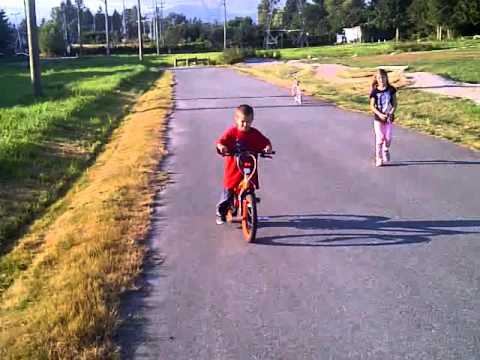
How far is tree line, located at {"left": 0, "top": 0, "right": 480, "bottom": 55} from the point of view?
8056 cm

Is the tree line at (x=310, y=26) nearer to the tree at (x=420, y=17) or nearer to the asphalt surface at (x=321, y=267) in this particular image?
the tree at (x=420, y=17)

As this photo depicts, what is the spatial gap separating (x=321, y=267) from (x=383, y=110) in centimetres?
513

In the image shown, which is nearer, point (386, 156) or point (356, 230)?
point (356, 230)

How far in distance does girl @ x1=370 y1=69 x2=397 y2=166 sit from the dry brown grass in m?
3.42

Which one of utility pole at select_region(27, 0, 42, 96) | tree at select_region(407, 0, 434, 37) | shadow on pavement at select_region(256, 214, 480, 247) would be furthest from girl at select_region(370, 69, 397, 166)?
tree at select_region(407, 0, 434, 37)

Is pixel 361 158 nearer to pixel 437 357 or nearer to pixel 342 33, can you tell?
pixel 437 357

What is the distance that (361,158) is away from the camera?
35.4ft

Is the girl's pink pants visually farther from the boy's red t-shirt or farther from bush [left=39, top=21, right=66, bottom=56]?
bush [left=39, top=21, right=66, bottom=56]

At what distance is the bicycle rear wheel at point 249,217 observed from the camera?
6285 mm

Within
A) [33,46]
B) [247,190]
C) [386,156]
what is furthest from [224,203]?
[33,46]

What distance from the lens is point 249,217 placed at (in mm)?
6426

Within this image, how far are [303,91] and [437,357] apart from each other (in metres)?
22.2

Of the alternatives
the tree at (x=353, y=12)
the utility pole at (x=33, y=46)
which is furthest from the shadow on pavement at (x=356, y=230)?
the tree at (x=353, y=12)

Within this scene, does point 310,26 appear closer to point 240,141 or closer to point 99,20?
point 99,20
